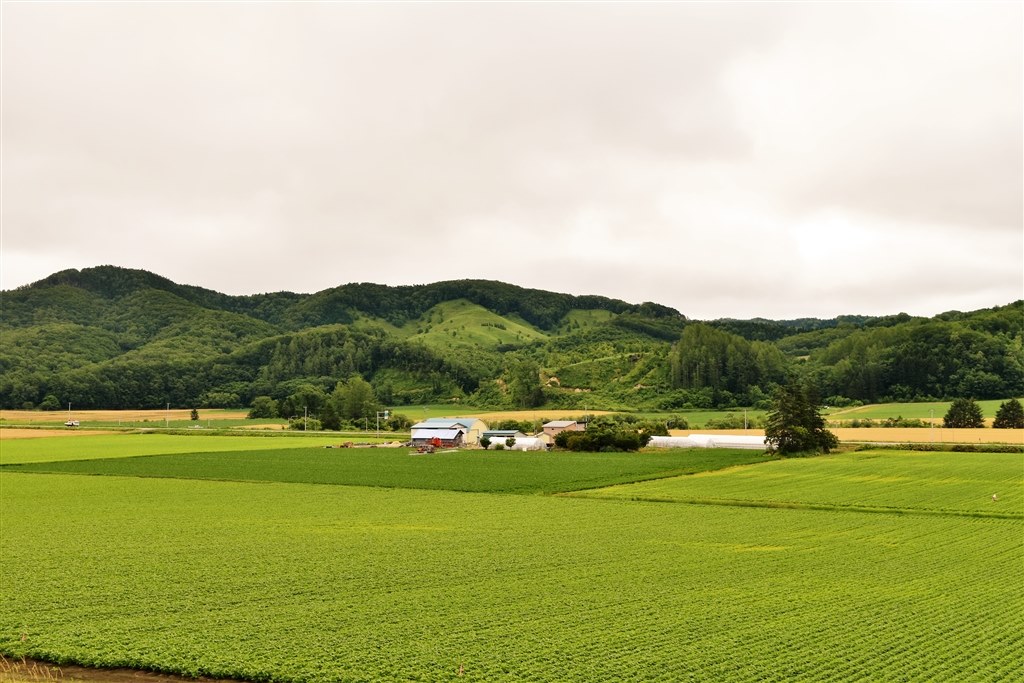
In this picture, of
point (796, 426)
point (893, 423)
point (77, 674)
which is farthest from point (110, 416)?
point (77, 674)

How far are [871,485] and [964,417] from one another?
211ft

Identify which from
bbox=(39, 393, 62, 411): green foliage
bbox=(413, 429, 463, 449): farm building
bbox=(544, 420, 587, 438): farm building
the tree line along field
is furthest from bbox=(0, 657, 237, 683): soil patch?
bbox=(39, 393, 62, 411): green foliage

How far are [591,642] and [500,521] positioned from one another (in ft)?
66.9

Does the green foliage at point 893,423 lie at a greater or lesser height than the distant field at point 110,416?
lesser

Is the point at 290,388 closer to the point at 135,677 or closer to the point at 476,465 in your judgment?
the point at 476,465

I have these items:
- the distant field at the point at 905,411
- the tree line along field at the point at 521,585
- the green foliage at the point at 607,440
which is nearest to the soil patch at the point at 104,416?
the green foliage at the point at 607,440

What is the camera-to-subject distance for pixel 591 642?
18672 mm

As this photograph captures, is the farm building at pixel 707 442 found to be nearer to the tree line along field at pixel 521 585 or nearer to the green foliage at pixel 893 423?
the green foliage at pixel 893 423

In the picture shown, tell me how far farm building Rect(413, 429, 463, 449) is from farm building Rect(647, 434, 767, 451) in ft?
79.3

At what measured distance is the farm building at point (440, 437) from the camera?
98312mm

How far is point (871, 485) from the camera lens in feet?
173

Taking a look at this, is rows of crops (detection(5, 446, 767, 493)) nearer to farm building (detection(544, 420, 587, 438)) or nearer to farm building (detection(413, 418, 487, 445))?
farm building (detection(413, 418, 487, 445))

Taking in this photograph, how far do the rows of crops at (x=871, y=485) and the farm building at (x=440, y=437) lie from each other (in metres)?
41.1

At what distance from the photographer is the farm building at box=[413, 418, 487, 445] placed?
4011 inches
